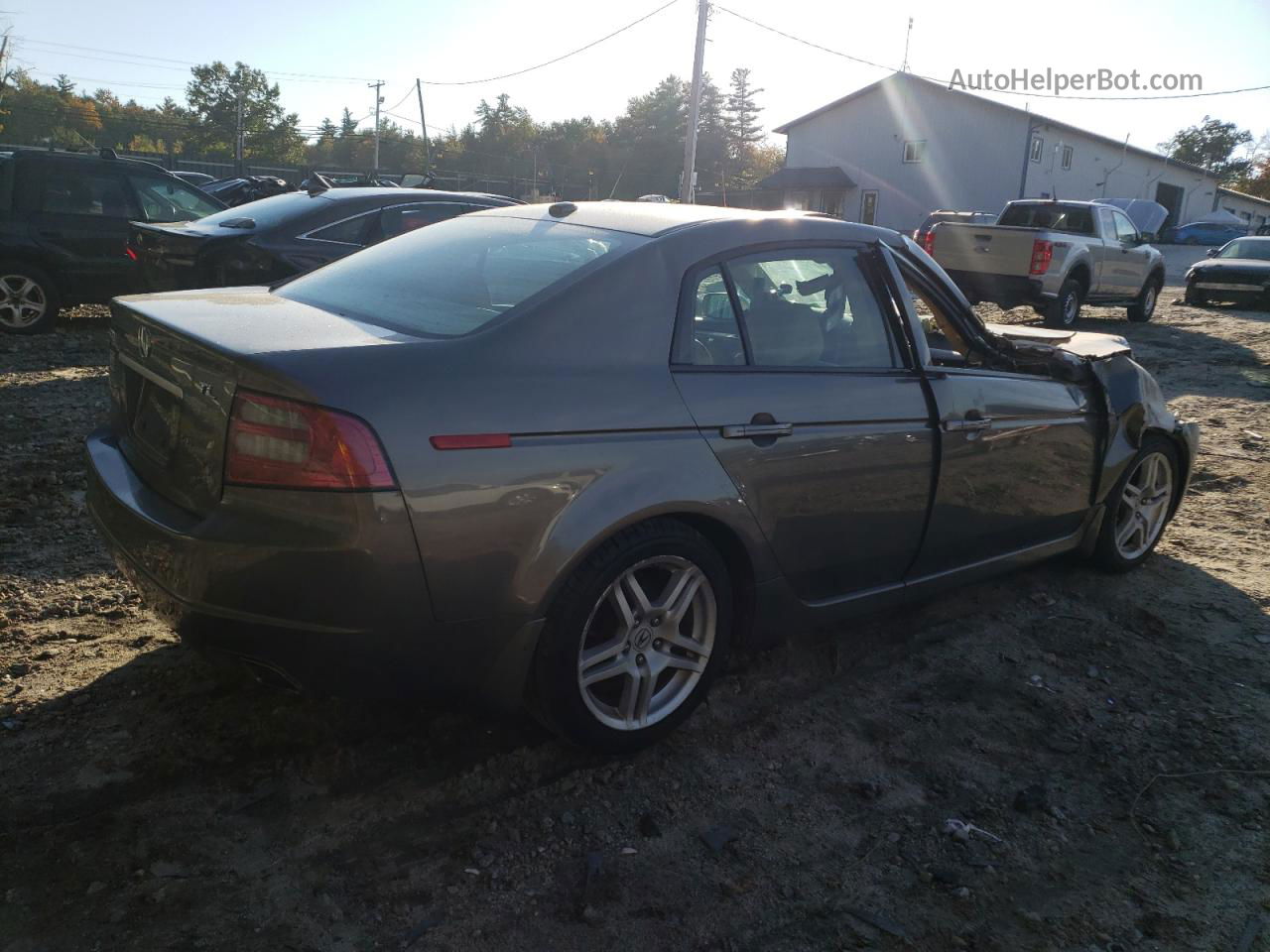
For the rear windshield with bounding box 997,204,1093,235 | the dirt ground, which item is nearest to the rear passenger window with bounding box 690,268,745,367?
the dirt ground

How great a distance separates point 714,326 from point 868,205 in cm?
4594

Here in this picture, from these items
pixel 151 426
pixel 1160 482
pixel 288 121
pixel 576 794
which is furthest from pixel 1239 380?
pixel 288 121

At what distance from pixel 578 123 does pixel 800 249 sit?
8981cm

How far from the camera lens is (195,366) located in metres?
2.70

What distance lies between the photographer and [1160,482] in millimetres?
5090

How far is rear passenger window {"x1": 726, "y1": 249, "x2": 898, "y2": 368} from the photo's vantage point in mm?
3307

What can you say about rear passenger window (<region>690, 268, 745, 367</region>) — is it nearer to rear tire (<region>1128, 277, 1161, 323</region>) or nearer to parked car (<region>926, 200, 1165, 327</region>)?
parked car (<region>926, 200, 1165, 327</region>)

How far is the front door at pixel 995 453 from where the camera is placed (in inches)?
148

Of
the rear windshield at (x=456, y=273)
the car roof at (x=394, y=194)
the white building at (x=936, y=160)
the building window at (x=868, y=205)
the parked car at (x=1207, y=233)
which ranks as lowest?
the rear windshield at (x=456, y=273)

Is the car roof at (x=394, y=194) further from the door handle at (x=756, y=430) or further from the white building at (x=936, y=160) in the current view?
the white building at (x=936, y=160)

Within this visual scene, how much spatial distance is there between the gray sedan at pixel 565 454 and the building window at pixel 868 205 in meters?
44.4

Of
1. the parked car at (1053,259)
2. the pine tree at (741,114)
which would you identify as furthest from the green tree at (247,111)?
the parked car at (1053,259)

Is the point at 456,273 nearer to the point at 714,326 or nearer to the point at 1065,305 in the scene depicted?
the point at 714,326

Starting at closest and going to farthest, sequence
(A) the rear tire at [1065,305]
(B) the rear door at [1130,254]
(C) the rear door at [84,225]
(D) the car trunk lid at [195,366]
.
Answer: (D) the car trunk lid at [195,366] < (C) the rear door at [84,225] < (A) the rear tire at [1065,305] < (B) the rear door at [1130,254]
